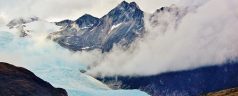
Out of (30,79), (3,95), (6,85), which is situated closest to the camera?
(3,95)

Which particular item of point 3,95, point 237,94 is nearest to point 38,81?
point 3,95

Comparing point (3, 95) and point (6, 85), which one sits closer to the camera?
point (3, 95)

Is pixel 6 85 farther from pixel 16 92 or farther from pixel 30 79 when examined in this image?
pixel 30 79

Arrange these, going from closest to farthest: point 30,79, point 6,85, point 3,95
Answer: point 3,95, point 6,85, point 30,79

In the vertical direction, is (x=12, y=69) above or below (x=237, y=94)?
above

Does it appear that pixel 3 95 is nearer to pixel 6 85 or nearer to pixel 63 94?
pixel 6 85

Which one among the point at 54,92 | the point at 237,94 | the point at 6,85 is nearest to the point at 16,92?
the point at 6,85
